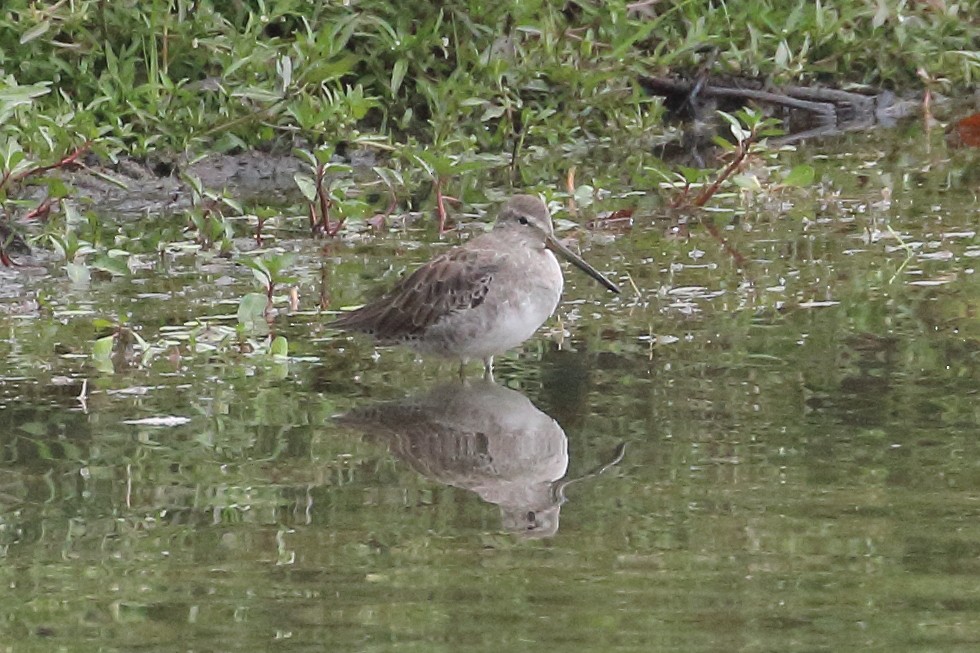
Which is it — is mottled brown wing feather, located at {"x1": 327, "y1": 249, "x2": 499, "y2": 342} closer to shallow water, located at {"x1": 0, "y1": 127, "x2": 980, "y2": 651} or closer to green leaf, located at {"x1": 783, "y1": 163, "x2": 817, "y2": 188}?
shallow water, located at {"x1": 0, "y1": 127, "x2": 980, "y2": 651}

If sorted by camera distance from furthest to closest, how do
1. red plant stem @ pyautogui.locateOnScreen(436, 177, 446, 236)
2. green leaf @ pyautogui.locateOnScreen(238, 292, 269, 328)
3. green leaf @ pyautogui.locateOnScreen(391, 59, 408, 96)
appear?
green leaf @ pyautogui.locateOnScreen(391, 59, 408, 96)
red plant stem @ pyautogui.locateOnScreen(436, 177, 446, 236)
green leaf @ pyautogui.locateOnScreen(238, 292, 269, 328)

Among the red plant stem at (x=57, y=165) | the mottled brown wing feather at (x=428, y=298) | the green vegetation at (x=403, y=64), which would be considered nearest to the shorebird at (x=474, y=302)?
the mottled brown wing feather at (x=428, y=298)

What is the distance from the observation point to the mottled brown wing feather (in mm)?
6781

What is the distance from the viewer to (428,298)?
22.5ft

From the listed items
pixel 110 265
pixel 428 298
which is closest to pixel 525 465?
pixel 428 298

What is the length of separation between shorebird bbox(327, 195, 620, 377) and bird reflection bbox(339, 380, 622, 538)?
0.18 meters

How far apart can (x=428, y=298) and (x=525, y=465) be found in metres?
1.37

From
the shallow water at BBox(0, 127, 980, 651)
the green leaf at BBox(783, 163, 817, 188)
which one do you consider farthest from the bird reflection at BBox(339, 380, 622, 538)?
the green leaf at BBox(783, 163, 817, 188)

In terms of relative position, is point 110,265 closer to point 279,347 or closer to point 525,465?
point 279,347

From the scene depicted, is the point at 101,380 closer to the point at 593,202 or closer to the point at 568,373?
the point at 568,373

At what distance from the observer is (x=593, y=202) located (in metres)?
9.86

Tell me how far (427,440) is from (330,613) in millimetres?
1683

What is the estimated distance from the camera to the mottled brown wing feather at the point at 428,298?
678 centimetres

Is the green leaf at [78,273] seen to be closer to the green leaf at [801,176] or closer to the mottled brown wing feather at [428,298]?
the mottled brown wing feather at [428,298]
